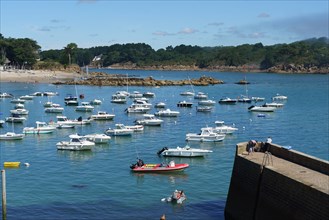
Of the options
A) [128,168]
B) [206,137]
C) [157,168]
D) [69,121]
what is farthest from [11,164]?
[69,121]

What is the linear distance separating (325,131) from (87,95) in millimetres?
80177

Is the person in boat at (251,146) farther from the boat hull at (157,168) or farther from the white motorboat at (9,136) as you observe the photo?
the white motorboat at (9,136)

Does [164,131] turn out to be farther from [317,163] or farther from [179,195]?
[317,163]

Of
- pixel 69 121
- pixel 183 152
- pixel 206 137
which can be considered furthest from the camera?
pixel 69 121

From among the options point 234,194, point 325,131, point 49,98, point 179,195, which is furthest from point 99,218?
point 49,98

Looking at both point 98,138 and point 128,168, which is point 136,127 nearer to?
point 98,138

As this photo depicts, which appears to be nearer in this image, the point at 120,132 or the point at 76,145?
the point at 76,145

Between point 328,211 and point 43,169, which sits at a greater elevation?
point 328,211

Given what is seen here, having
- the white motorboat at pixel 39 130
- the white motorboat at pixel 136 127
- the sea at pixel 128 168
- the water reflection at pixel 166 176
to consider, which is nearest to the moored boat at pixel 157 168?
the water reflection at pixel 166 176

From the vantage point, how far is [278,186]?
28312 millimetres

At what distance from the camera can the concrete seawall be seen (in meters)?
25.5

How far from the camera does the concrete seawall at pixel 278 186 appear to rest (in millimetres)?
25484

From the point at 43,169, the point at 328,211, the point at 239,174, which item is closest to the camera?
the point at 328,211

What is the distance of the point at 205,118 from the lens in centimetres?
9569
